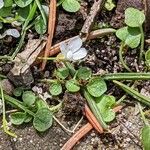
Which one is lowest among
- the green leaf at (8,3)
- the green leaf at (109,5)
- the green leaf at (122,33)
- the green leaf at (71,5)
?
the green leaf at (122,33)

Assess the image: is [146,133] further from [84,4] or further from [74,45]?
[84,4]

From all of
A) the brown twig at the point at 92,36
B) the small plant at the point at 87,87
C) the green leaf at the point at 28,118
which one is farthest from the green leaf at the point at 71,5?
the green leaf at the point at 28,118

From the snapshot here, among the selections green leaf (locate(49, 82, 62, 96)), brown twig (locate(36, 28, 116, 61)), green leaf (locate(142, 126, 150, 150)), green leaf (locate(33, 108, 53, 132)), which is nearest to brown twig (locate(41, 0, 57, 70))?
brown twig (locate(36, 28, 116, 61))

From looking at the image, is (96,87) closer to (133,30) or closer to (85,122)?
(85,122)

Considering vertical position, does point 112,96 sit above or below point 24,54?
below

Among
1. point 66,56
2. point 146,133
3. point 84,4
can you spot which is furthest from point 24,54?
point 146,133

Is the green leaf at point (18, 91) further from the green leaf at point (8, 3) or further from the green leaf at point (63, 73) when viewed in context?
the green leaf at point (8, 3)
